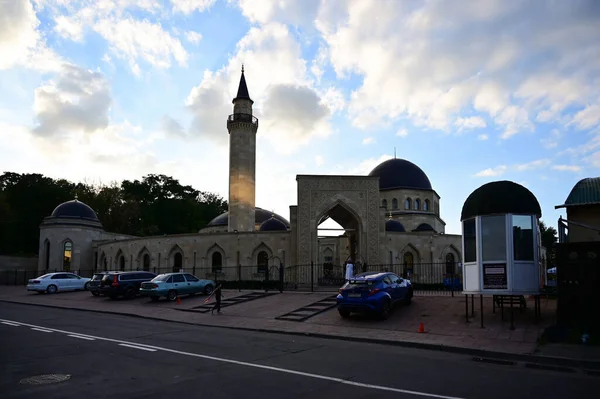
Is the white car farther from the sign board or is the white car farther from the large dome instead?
the large dome

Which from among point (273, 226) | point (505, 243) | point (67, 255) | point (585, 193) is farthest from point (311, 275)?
point (67, 255)

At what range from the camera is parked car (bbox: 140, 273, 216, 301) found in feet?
77.4

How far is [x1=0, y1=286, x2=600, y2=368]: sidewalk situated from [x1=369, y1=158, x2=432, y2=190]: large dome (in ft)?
107

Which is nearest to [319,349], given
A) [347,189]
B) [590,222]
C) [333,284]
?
[590,222]

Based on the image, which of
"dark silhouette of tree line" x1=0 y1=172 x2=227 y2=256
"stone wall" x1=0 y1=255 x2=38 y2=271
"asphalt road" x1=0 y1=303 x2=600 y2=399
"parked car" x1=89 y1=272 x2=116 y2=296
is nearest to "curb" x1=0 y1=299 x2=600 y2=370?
"asphalt road" x1=0 y1=303 x2=600 y2=399

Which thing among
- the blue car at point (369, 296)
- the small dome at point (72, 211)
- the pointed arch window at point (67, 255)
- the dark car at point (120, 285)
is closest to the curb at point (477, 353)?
the blue car at point (369, 296)

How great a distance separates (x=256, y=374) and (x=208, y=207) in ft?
250

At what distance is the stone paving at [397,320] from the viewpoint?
12506 mm

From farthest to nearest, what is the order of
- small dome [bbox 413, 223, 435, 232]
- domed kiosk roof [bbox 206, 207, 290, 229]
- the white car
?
domed kiosk roof [bbox 206, 207, 290, 229] → small dome [bbox 413, 223, 435, 232] → the white car

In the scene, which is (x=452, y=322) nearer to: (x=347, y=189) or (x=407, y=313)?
(x=407, y=313)

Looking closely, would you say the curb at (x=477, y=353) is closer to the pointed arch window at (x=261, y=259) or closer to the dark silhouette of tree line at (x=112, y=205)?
the pointed arch window at (x=261, y=259)

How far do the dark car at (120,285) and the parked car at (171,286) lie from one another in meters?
1.89

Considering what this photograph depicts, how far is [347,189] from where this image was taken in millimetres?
33188

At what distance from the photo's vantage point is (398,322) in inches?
607
